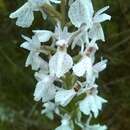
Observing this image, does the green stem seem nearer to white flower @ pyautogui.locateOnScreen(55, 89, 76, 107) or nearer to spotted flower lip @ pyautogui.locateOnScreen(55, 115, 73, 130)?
white flower @ pyautogui.locateOnScreen(55, 89, 76, 107)

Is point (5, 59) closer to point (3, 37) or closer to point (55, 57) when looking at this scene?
point (3, 37)

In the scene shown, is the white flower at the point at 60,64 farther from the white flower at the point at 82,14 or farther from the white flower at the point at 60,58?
the white flower at the point at 82,14

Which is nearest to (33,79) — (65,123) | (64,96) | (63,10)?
(65,123)

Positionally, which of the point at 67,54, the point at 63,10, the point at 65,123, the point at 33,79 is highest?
the point at 63,10

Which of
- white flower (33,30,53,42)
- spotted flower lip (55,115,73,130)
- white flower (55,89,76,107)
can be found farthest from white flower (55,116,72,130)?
white flower (33,30,53,42)

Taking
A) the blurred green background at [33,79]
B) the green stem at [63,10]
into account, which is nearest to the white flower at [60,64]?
the green stem at [63,10]

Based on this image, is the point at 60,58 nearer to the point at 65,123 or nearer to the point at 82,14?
the point at 82,14

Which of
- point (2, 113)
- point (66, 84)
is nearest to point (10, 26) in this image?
point (2, 113)
